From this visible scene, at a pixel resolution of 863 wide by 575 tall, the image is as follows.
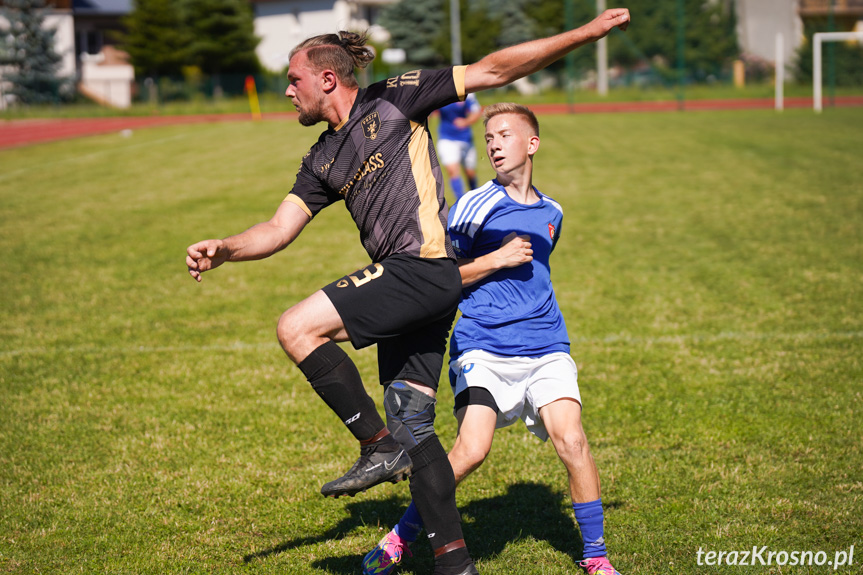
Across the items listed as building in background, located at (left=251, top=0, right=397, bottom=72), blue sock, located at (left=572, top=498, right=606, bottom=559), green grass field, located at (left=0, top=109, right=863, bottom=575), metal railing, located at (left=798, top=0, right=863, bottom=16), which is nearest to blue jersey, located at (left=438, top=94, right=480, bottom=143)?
green grass field, located at (left=0, top=109, right=863, bottom=575)

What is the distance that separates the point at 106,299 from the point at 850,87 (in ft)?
98.5

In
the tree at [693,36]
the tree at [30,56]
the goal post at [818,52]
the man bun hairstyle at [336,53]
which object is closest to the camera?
the man bun hairstyle at [336,53]

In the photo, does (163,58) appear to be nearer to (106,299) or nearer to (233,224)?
(233,224)

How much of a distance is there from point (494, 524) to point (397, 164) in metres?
1.91

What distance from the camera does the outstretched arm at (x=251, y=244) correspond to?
3295 millimetres

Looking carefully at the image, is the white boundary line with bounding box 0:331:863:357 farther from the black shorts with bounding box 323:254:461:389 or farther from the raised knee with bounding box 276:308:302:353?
the raised knee with bounding box 276:308:302:353

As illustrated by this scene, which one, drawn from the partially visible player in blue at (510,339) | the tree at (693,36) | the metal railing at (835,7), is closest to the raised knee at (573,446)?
the partially visible player in blue at (510,339)

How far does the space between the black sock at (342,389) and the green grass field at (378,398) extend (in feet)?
2.92

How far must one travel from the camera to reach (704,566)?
12.0 feet

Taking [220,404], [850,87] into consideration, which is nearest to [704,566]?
[220,404]

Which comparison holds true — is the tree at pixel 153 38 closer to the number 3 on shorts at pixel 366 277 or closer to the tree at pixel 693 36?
the tree at pixel 693 36

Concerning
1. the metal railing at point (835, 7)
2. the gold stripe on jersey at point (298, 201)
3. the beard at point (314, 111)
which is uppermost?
the metal railing at point (835, 7)

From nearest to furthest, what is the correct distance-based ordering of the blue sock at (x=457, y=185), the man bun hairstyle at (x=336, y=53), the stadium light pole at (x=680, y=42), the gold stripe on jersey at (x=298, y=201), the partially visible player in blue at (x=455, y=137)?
the man bun hairstyle at (x=336, y=53) → the gold stripe on jersey at (x=298, y=201) → the partially visible player in blue at (x=455, y=137) → the blue sock at (x=457, y=185) → the stadium light pole at (x=680, y=42)

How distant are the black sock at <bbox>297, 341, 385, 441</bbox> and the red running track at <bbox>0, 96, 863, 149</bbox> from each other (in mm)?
26880
